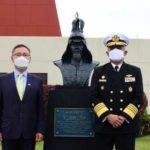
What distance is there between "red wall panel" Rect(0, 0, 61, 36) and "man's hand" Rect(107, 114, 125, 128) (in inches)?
429

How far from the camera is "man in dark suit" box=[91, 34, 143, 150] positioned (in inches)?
207

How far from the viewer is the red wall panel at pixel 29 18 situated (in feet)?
52.4

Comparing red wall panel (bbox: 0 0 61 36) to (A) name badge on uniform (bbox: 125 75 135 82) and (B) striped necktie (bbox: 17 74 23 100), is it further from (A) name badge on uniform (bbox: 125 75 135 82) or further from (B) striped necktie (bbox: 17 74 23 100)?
(A) name badge on uniform (bbox: 125 75 135 82)

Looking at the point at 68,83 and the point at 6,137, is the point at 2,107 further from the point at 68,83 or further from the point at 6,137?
the point at 68,83

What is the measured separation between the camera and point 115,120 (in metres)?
5.20

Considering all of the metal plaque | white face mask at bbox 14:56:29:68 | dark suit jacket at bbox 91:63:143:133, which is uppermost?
white face mask at bbox 14:56:29:68

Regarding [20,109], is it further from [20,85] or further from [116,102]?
[116,102]

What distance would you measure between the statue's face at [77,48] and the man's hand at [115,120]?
4.27 feet

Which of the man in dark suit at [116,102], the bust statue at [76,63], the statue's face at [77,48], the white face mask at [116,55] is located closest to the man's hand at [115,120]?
the man in dark suit at [116,102]

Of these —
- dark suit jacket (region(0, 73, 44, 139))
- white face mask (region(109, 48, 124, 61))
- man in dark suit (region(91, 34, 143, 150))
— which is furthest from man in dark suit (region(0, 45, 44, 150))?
white face mask (region(109, 48, 124, 61))

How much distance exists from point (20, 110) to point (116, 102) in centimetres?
93

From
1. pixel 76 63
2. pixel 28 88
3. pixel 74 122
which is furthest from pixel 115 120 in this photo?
pixel 76 63

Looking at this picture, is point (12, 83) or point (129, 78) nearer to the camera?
point (129, 78)

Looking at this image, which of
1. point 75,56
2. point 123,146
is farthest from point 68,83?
point 123,146
